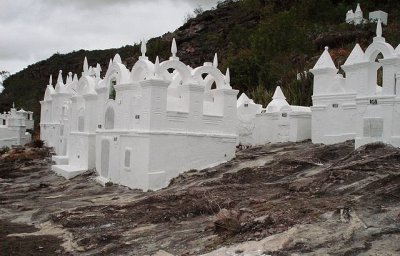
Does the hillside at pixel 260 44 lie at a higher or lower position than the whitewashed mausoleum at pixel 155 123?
higher

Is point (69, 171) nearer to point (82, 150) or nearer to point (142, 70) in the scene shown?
point (82, 150)

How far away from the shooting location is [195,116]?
66.2 feet

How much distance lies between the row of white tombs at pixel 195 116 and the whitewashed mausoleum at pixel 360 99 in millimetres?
33

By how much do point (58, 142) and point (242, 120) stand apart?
14.1 m

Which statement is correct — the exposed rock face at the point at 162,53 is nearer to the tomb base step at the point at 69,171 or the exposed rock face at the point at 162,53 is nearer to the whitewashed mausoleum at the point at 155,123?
the tomb base step at the point at 69,171

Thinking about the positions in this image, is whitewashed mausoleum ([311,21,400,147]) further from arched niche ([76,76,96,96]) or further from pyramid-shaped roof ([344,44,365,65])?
arched niche ([76,76,96,96])

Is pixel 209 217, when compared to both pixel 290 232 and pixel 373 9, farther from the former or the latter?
pixel 373 9

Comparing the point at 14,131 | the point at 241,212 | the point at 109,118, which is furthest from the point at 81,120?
the point at 14,131

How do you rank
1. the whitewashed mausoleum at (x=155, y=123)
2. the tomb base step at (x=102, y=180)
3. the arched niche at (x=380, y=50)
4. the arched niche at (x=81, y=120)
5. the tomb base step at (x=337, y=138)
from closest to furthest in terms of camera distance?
the arched niche at (x=380, y=50)
the whitewashed mausoleum at (x=155, y=123)
the tomb base step at (x=337, y=138)
the tomb base step at (x=102, y=180)
the arched niche at (x=81, y=120)

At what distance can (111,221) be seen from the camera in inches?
533

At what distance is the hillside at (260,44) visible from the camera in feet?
130

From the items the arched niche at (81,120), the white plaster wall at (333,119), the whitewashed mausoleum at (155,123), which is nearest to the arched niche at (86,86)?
the whitewashed mausoleum at (155,123)

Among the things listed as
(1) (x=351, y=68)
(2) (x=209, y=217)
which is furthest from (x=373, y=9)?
(2) (x=209, y=217)

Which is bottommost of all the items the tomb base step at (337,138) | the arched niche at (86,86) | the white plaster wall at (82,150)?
the white plaster wall at (82,150)
